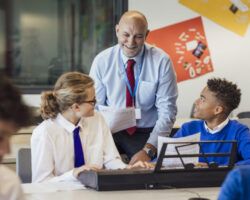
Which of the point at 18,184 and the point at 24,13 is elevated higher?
the point at 24,13

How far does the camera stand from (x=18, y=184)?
141cm

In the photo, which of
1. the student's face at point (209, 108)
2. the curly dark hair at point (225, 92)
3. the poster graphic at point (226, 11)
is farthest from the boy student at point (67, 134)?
the poster graphic at point (226, 11)

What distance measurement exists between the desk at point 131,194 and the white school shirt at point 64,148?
24 cm

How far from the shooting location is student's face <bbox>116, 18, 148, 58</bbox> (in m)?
3.27

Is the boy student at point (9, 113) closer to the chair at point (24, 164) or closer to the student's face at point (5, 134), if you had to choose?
the student's face at point (5, 134)

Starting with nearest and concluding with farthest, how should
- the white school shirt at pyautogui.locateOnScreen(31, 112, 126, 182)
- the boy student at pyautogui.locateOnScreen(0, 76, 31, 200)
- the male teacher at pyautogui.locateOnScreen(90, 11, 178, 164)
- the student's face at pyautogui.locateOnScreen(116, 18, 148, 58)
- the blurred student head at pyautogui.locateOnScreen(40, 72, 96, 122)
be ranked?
the boy student at pyautogui.locateOnScreen(0, 76, 31, 200), the white school shirt at pyautogui.locateOnScreen(31, 112, 126, 182), the blurred student head at pyautogui.locateOnScreen(40, 72, 96, 122), the student's face at pyautogui.locateOnScreen(116, 18, 148, 58), the male teacher at pyautogui.locateOnScreen(90, 11, 178, 164)

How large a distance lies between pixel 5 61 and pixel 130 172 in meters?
3.50

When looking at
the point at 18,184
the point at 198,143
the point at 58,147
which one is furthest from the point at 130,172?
the point at 18,184

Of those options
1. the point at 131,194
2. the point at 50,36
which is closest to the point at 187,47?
the point at 50,36

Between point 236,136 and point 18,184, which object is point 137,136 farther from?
point 18,184

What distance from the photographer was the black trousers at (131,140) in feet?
11.3

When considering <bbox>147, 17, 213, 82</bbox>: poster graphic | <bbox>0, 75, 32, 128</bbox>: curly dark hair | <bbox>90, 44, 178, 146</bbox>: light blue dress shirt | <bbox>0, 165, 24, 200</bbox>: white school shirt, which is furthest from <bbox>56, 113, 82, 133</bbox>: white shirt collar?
<bbox>147, 17, 213, 82</bbox>: poster graphic

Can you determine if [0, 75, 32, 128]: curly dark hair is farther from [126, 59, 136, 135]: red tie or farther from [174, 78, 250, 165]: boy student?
[126, 59, 136, 135]: red tie

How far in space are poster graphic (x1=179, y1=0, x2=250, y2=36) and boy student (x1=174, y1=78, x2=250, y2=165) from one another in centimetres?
270
